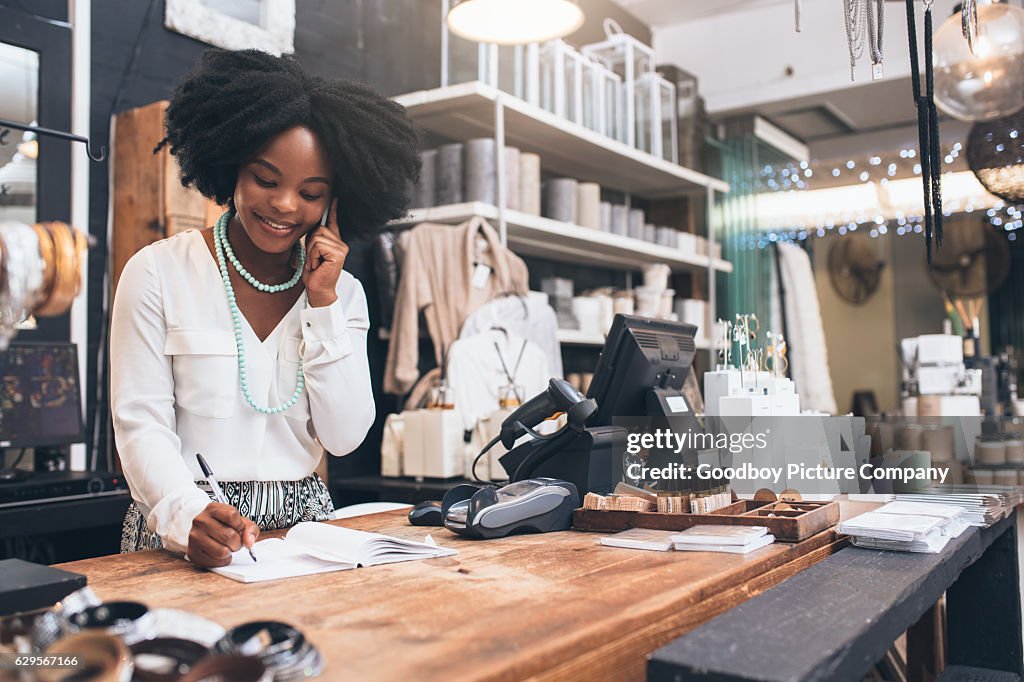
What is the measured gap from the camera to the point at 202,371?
167 cm

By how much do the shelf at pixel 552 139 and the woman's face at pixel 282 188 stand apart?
1879 millimetres

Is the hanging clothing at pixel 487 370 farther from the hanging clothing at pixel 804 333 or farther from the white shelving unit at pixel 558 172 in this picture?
the hanging clothing at pixel 804 333

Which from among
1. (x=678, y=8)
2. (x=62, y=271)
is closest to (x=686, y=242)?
(x=678, y=8)

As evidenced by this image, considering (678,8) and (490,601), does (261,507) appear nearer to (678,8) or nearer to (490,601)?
(490,601)

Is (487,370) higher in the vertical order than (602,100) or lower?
lower

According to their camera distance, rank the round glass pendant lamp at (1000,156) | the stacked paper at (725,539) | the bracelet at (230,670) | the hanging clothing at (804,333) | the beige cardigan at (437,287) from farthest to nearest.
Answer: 1. the hanging clothing at (804,333)
2. the beige cardigan at (437,287)
3. the round glass pendant lamp at (1000,156)
4. the stacked paper at (725,539)
5. the bracelet at (230,670)

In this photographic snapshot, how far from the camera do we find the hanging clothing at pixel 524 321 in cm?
349

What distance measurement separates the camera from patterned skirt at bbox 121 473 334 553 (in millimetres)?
1728

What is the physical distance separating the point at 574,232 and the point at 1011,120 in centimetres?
177

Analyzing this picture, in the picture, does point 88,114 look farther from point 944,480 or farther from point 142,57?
point 944,480

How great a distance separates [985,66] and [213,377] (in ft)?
8.65

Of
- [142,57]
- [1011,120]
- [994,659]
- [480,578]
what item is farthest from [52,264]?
[1011,120]

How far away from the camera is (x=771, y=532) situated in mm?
1487

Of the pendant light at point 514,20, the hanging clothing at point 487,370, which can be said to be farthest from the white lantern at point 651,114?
the hanging clothing at point 487,370
